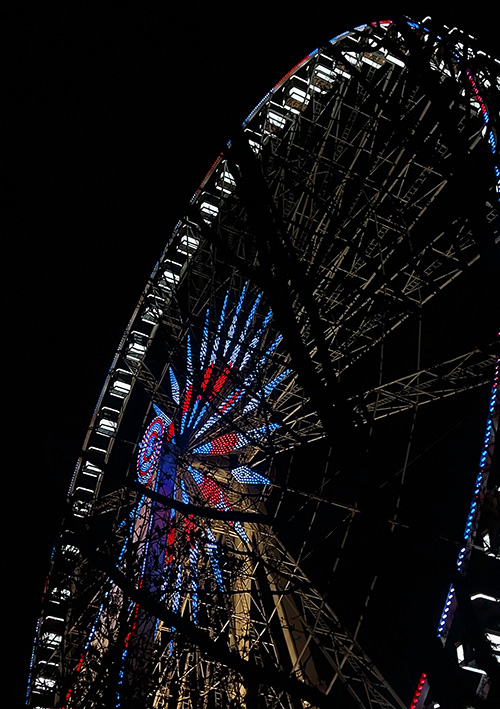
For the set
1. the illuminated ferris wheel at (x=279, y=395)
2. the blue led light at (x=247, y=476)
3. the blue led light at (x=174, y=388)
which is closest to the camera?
the illuminated ferris wheel at (x=279, y=395)

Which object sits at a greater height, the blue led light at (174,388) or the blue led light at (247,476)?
the blue led light at (174,388)

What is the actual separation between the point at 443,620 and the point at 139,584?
4.74m

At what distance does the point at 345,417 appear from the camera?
331cm

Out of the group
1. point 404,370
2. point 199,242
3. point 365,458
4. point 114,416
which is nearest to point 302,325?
point 199,242

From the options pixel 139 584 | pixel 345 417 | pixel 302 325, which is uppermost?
pixel 302 325

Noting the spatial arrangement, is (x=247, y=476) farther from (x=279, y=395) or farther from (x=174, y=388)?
(x=174, y=388)

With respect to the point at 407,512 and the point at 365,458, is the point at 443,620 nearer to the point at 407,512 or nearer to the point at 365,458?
the point at 407,512

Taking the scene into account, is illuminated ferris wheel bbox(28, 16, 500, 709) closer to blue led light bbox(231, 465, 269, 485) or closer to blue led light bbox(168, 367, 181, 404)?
blue led light bbox(231, 465, 269, 485)

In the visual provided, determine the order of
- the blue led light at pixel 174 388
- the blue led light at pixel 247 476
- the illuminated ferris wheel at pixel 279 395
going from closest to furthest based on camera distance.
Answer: the illuminated ferris wheel at pixel 279 395
the blue led light at pixel 247 476
the blue led light at pixel 174 388

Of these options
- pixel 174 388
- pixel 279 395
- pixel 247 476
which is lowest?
pixel 247 476

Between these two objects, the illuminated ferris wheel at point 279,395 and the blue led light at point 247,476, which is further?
the blue led light at point 247,476

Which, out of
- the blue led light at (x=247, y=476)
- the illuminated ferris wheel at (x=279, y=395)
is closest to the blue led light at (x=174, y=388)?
the illuminated ferris wheel at (x=279, y=395)

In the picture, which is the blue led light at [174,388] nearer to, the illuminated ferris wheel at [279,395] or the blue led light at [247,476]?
the illuminated ferris wheel at [279,395]

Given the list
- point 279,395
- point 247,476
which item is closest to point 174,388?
point 279,395
